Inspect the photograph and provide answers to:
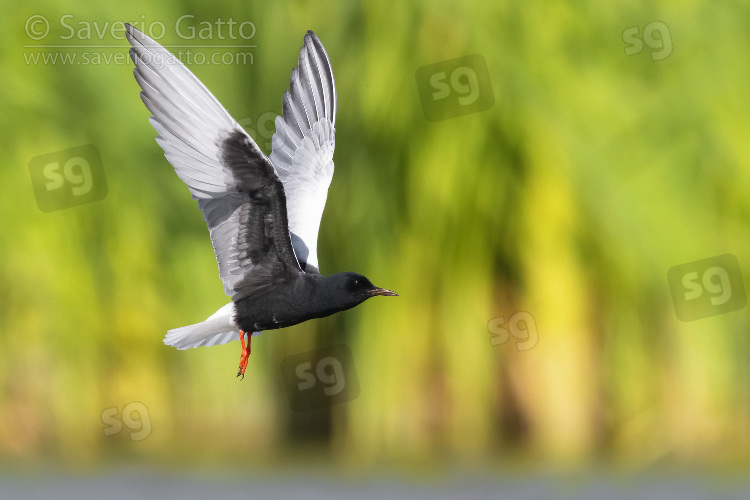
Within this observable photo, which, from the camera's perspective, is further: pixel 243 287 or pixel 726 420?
pixel 726 420

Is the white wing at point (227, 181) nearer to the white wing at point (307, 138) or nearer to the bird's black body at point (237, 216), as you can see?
the bird's black body at point (237, 216)

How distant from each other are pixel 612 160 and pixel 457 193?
2.45ft

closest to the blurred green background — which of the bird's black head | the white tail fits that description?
the white tail

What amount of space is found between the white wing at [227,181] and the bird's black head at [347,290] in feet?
0.46

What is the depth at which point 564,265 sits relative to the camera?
548cm

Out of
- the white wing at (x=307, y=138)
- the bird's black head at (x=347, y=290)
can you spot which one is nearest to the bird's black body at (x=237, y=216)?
the bird's black head at (x=347, y=290)

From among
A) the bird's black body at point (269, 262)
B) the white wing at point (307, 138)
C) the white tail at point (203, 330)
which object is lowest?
the white tail at point (203, 330)

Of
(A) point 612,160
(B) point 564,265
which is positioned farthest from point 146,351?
(A) point 612,160

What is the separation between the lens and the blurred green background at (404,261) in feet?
17.9

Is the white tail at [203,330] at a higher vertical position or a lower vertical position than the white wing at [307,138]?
lower

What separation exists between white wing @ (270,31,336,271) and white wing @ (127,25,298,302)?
1.90 ft

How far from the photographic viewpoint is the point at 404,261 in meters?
5.48

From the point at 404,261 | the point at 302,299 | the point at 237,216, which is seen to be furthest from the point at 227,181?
the point at 404,261

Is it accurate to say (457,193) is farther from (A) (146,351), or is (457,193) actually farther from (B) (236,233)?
(B) (236,233)
